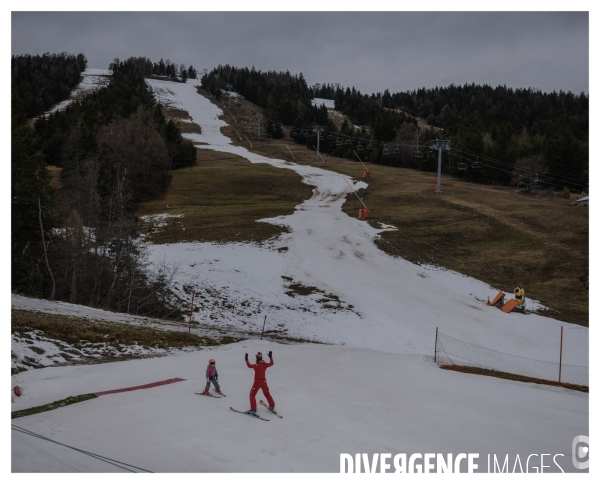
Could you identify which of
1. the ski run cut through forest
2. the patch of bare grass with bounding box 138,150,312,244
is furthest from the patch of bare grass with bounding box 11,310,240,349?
Answer: the patch of bare grass with bounding box 138,150,312,244

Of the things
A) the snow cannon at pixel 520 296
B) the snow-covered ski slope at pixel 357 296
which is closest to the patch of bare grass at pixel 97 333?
the snow-covered ski slope at pixel 357 296

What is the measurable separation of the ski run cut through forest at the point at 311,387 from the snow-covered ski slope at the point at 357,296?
0.53ft

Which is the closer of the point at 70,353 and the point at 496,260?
the point at 70,353

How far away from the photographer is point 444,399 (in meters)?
16.7

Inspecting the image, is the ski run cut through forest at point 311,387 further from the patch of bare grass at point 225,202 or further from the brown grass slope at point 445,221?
the patch of bare grass at point 225,202

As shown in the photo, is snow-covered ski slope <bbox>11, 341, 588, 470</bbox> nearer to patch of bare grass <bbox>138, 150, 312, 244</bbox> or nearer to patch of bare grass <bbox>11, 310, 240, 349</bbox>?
patch of bare grass <bbox>11, 310, 240, 349</bbox>

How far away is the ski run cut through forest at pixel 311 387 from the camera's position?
35.9 feet

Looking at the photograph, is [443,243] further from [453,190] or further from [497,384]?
[497,384]

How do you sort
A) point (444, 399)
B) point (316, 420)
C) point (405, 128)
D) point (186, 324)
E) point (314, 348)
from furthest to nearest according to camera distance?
point (405, 128) → point (186, 324) → point (314, 348) → point (444, 399) → point (316, 420)

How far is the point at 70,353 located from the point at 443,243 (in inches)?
1550

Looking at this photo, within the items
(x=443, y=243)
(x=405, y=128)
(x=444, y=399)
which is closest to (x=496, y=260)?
(x=443, y=243)

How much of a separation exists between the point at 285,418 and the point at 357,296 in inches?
880

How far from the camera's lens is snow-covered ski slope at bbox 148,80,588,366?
29469mm

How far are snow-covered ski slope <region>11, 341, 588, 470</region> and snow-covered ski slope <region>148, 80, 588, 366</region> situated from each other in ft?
30.3
